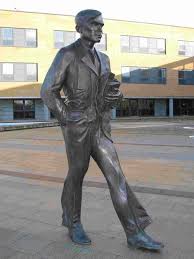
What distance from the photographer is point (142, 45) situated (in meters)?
45.8

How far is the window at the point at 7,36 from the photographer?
40.0 meters

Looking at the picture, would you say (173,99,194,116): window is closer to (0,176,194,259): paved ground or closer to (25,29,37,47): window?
(25,29,37,47): window

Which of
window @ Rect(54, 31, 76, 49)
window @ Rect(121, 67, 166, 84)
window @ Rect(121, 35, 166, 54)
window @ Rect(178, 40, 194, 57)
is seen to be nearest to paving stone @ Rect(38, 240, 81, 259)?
window @ Rect(54, 31, 76, 49)

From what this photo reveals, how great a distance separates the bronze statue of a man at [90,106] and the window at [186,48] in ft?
151

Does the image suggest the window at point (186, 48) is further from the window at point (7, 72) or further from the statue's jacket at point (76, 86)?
the statue's jacket at point (76, 86)

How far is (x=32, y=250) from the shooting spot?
4008 millimetres

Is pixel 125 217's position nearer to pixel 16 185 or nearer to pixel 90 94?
pixel 90 94

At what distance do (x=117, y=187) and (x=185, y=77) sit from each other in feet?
151

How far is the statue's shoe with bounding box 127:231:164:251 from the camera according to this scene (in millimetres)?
3828

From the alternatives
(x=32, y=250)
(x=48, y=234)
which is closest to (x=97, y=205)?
(x=48, y=234)

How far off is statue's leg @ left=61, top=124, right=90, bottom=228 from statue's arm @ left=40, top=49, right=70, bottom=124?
0.57 feet

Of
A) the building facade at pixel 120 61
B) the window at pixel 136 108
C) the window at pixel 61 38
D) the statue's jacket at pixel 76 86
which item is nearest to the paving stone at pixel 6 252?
the statue's jacket at pixel 76 86

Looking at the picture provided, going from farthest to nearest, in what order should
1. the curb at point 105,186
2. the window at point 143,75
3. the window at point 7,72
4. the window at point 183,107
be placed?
the window at point 183,107, the window at point 143,75, the window at point 7,72, the curb at point 105,186

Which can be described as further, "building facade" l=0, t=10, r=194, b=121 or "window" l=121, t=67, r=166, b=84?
"window" l=121, t=67, r=166, b=84
